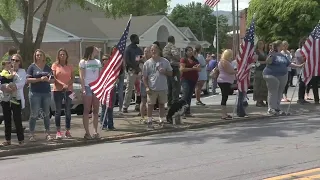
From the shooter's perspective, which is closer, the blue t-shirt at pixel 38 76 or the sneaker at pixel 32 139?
the blue t-shirt at pixel 38 76

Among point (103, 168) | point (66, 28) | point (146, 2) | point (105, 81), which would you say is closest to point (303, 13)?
point (66, 28)

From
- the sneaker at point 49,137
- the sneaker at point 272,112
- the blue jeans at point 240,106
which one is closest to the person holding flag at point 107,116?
the sneaker at point 49,137

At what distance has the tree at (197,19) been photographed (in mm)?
94750

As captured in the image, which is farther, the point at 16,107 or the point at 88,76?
the point at 88,76

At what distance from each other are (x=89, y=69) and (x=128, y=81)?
3.57m

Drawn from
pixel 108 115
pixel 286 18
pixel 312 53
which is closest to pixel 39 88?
pixel 108 115

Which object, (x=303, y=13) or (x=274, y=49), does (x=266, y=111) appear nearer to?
(x=274, y=49)

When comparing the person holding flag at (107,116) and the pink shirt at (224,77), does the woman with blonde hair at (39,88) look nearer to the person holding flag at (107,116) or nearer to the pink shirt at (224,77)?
the person holding flag at (107,116)

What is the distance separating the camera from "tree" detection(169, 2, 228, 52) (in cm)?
9475

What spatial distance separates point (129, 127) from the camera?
1266 centimetres

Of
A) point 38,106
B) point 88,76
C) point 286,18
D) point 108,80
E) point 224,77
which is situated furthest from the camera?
point 286,18

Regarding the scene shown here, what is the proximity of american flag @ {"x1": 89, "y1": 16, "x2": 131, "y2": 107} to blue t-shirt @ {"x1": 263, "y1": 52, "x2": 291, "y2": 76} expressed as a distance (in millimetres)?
4132

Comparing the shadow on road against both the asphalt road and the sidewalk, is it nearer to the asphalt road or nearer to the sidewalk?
the asphalt road

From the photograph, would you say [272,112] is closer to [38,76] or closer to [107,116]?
[107,116]
